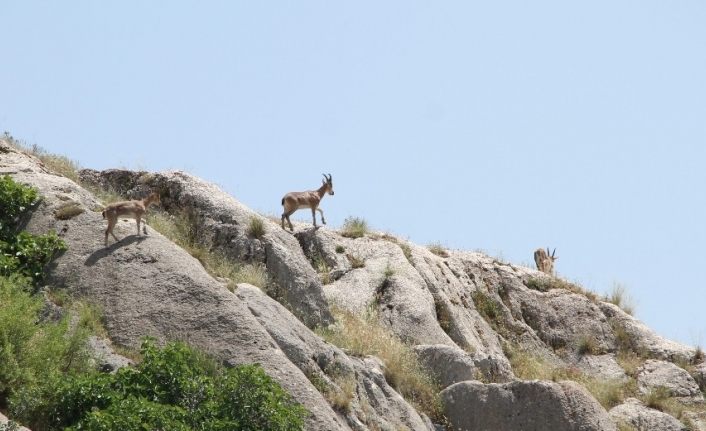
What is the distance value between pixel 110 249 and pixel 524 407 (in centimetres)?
867

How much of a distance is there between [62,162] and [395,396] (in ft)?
37.7

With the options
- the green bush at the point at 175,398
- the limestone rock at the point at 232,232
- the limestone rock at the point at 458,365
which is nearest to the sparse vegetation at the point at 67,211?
the limestone rock at the point at 232,232

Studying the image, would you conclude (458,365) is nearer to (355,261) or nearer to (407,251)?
(355,261)

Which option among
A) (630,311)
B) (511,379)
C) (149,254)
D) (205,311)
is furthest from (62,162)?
(630,311)

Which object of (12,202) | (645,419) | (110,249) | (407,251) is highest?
(407,251)

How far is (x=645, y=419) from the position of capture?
2800 centimetres

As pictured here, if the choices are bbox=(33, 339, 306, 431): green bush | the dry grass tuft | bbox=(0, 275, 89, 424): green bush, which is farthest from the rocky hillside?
bbox=(33, 339, 306, 431): green bush

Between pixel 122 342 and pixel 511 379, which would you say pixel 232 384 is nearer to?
pixel 122 342

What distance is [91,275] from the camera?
23422 millimetres

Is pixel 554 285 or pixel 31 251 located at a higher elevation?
pixel 554 285

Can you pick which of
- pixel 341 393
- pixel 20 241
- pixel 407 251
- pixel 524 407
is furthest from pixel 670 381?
pixel 20 241

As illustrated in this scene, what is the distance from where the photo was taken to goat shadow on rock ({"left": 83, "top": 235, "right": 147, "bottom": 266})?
2375 centimetres

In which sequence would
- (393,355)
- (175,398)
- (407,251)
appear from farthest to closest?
(407,251), (393,355), (175,398)

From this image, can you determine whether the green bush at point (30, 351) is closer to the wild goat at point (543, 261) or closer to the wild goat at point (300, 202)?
the wild goat at point (300, 202)
